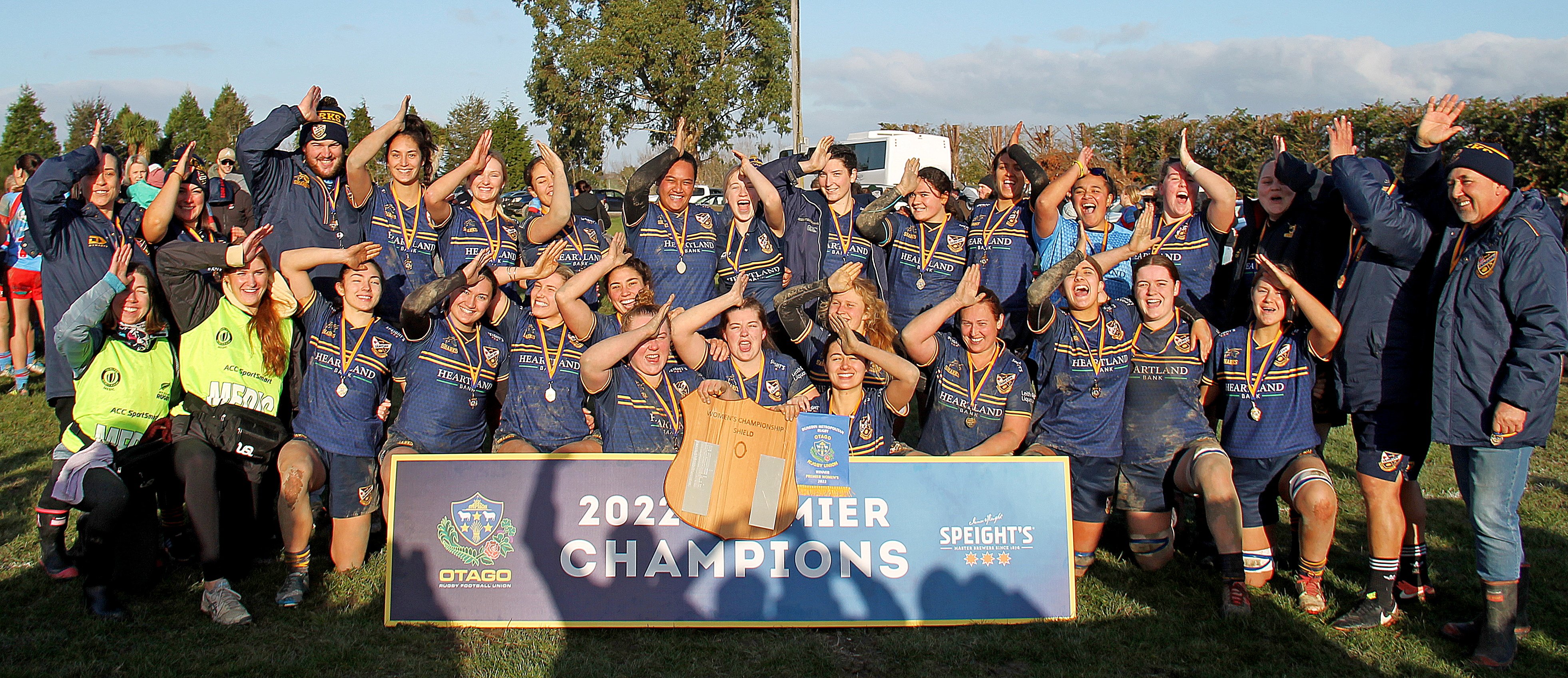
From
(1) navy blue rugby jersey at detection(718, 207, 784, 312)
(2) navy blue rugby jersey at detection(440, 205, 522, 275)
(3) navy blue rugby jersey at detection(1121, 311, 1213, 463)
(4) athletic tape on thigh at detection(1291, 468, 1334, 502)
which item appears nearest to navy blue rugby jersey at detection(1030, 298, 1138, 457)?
(3) navy blue rugby jersey at detection(1121, 311, 1213, 463)

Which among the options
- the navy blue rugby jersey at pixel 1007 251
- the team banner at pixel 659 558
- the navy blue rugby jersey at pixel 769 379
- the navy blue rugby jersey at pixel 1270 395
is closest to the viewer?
the team banner at pixel 659 558

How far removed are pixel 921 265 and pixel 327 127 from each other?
3.86 metres

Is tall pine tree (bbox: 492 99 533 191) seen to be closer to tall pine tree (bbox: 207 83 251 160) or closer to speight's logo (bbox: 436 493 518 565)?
tall pine tree (bbox: 207 83 251 160)

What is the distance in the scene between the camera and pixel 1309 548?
15.3 ft

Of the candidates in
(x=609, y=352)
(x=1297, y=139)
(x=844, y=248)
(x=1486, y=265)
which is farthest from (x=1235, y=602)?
(x=1297, y=139)

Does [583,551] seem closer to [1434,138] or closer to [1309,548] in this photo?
[1309,548]

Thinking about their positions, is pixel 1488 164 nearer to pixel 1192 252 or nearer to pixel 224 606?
pixel 1192 252

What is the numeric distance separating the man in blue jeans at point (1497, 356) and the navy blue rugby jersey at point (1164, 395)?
3.66 ft

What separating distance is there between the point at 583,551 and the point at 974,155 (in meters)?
25.9

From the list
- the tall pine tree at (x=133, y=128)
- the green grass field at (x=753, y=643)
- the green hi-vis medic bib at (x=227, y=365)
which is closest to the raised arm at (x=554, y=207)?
the green hi-vis medic bib at (x=227, y=365)

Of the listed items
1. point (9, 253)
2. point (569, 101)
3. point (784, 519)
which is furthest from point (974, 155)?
point (784, 519)

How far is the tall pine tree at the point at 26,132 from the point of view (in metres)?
25.6

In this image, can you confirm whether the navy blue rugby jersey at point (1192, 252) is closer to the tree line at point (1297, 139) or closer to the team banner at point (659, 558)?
the team banner at point (659, 558)

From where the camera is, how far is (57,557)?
4.81 m
